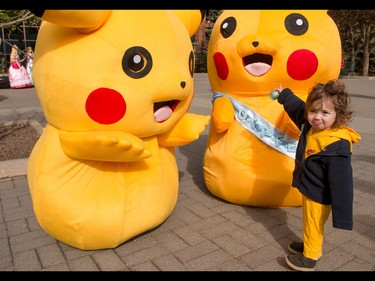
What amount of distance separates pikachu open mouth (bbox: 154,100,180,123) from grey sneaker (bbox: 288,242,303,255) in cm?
147

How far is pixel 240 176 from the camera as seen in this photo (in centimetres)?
356

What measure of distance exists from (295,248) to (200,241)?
0.80 meters

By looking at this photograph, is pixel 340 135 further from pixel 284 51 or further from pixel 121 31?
pixel 121 31

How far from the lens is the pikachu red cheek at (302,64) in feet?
10.8

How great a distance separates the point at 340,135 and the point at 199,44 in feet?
86.3

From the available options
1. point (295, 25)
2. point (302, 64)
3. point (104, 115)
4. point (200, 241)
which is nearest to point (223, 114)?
point (302, 64)

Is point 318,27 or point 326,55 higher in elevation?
point 318,27

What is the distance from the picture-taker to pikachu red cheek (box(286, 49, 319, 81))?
330cm

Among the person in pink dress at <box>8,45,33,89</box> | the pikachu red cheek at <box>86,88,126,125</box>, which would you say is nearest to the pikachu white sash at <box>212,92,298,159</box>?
the pikachu red cheek at <box>86,88,126,125</box>

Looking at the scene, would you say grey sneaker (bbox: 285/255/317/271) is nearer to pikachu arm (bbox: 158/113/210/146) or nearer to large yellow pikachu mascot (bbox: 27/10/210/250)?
large yellow pikachu mascot (bbox: 27/10/210/250)

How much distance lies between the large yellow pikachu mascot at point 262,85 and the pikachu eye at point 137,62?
45.1 inches

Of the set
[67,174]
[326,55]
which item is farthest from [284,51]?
[67,174]

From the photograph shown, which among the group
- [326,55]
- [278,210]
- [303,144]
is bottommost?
[278,210]

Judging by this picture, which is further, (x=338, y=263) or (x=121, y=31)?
(x=338, y=263)
